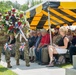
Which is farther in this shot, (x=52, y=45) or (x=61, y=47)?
(x=52, y=45)

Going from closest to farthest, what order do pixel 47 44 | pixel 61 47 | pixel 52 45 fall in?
1. pixel 61 47
2. pixel 52 45
3. pixel 47 44

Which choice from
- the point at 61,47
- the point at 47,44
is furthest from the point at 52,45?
the point at 47,44

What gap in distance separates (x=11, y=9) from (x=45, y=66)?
100 inches

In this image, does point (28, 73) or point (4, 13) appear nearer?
point (28, 73)

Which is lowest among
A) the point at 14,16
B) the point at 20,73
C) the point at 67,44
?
the point at 20,73

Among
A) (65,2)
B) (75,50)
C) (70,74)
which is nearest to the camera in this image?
(70,74)

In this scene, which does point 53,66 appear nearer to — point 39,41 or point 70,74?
point 39,41

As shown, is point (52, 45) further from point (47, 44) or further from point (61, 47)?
point (47, 44)

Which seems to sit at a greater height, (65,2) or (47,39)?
(65,2)

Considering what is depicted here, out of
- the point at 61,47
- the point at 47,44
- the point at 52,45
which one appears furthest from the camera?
the point at 47,44

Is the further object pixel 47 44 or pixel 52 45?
pixel 47 44

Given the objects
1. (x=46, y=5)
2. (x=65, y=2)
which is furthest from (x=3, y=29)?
(x=65, y=2)

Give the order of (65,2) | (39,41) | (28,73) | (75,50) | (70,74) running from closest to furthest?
(70,74) → (28,73) → (75,50) → (65,2) → (39,41)

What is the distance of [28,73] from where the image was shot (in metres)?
9.98
